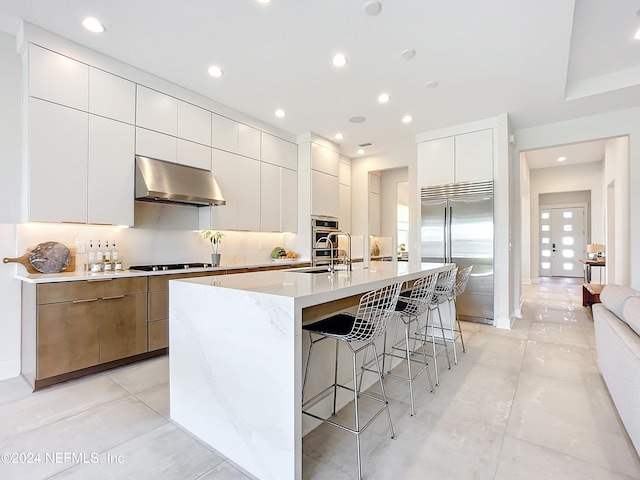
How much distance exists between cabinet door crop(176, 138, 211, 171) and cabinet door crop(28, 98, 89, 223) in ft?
3.22

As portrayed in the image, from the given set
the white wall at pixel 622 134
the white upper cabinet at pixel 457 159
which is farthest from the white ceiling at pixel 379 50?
the white upper cabinet at pixel 457 159

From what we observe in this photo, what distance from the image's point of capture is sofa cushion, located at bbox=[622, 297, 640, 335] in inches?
78.2

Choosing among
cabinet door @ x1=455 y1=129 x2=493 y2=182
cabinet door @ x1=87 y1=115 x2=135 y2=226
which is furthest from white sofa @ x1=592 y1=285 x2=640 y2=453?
cabinet door @ x1=87 y1=115 x2=135 y2=226

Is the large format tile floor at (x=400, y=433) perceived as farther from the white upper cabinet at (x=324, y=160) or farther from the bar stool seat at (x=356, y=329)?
the white upper cabinet at (x=324, y=160)

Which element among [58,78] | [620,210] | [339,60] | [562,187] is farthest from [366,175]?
[562,187]

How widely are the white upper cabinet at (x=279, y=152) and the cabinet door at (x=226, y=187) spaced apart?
0.61 metres

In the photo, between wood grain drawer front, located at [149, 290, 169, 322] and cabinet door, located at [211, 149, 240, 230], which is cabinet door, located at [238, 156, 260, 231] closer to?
cabinet door, located at [211, 149, 240, 230]

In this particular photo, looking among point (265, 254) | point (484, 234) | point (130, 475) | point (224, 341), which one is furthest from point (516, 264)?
point (130, 475)

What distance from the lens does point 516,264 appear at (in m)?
5.42

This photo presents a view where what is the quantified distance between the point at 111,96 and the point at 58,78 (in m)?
0.43

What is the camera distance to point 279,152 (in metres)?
5.29

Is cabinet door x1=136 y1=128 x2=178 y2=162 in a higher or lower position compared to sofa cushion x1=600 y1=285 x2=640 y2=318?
higher

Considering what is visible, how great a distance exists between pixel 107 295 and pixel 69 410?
3.17 feet

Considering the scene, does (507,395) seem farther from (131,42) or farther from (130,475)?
(131,42)
